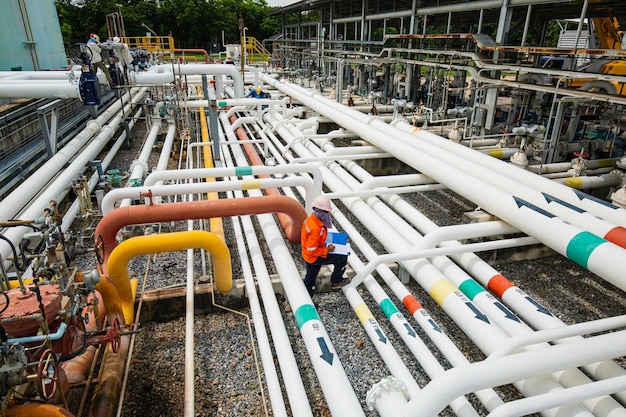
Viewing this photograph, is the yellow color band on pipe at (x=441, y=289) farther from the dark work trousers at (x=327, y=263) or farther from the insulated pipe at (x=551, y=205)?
the insulated pipe at (x=551, y=205)

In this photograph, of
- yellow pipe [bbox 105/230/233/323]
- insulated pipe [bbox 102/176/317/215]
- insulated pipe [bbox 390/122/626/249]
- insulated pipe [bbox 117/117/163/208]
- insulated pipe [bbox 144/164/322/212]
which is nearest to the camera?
insulated pipe [bbox 390/122/626/249]

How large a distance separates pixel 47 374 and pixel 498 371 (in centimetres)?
237

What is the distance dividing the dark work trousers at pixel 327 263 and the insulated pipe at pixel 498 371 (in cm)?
190

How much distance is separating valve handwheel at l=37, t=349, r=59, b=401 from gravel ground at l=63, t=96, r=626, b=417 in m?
0.92

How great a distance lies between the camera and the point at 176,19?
38000 mm

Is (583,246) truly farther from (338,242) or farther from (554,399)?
(338,242)

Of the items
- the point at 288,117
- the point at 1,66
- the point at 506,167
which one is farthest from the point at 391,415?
the point at 1,66

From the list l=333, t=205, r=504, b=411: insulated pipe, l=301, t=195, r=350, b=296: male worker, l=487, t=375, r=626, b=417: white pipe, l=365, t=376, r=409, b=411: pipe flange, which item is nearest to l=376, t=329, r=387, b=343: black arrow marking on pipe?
l=333, t=205, r=504, b=411: insulated pipe

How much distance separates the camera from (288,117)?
9.38 metres

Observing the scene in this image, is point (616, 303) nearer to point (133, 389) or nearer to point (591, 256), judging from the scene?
point (591, 256)

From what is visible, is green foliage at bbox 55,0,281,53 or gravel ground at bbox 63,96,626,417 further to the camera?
green foliage at bbox 55,0,281,53

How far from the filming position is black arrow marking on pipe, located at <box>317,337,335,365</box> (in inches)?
113

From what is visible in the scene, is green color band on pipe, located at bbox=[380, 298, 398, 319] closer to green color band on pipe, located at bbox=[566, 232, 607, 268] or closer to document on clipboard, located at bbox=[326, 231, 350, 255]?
document on clipboard, located at bbox=[326, 231, 350, 255]

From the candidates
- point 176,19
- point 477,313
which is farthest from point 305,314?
point 176,19
